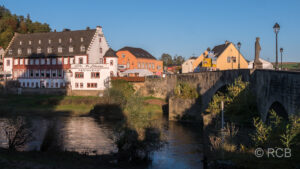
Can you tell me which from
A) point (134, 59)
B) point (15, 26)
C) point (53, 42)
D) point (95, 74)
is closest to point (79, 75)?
point (95, 74)

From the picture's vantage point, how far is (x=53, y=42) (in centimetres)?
7506

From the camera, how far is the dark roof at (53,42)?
71.4m

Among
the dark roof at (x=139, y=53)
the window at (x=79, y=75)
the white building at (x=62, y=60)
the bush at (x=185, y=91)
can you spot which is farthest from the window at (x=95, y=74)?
the dark roof at (x=139, y=53)

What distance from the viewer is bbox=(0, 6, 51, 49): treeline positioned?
95.4 meters

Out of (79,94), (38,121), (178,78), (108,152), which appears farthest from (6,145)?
(79,94)

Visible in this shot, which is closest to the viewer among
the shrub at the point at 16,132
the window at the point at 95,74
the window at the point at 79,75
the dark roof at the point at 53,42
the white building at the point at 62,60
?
the shrub at the point at 16,132

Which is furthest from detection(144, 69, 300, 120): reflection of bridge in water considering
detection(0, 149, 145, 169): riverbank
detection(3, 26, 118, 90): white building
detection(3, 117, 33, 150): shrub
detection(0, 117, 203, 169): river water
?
detection(3, 26, 118, 90): white building

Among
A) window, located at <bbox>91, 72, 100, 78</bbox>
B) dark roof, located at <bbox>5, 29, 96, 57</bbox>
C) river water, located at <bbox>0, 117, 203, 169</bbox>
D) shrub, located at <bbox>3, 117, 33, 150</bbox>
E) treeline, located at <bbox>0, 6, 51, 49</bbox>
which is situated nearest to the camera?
shrub, located at <bbox>3, 117, 33, 150</bbox>

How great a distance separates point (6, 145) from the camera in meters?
25.6

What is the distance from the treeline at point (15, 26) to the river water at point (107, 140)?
5927cm

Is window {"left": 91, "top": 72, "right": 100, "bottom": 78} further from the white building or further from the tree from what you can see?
the tree

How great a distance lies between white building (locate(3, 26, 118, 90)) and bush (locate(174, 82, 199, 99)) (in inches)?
871

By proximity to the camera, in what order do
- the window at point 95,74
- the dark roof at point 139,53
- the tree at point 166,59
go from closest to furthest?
the window at point 95,74 < the dark roof at point 139,53 < the tree at point 166,59

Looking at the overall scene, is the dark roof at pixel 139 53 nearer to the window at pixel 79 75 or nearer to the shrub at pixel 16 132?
the window at pixel 79 75
